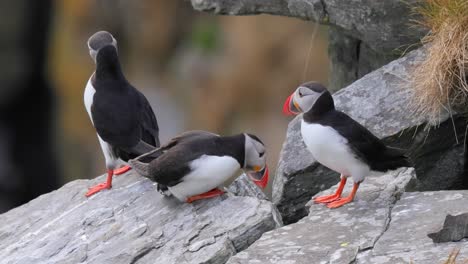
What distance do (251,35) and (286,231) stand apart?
822 centimetres

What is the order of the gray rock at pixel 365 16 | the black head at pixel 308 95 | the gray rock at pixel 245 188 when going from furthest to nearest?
the gray rock at pixel 365 16
the gray rock at pixel 245 188
the black head at pixel 308 95

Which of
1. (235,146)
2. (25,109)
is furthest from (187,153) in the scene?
(25,109)

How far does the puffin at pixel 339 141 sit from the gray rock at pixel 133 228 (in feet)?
1.40

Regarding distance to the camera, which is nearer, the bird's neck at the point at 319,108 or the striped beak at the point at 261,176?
the bird's neck at the point at 319,108

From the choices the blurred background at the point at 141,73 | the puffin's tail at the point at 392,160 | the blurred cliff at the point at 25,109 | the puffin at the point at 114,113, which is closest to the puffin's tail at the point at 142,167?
the puffin at the point at 114,113

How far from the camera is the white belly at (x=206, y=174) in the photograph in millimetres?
5234

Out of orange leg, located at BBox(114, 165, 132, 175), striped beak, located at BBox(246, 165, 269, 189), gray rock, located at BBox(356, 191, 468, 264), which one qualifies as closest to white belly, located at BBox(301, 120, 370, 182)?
gray rock, located at BBox(356, 191, 468, 264)

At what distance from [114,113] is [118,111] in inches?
1.1

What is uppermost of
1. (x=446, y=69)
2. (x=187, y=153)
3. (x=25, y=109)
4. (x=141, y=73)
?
(x=446, y=69)

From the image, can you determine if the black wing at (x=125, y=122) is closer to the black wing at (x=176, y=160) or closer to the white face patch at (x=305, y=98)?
the black wing at (x=176, y=160)

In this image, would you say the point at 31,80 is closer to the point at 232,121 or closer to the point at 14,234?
the point at 232,121

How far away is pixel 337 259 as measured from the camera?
4.54 metres

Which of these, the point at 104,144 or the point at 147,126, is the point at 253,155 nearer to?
the point at 147,126

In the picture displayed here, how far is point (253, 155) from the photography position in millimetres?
5477
